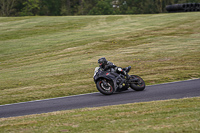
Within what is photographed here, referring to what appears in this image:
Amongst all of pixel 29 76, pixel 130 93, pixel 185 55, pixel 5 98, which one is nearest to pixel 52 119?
pixel 130 93

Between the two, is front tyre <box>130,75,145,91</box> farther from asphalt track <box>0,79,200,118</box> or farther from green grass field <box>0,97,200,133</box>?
green grass field <box>0,97,200,133</box>

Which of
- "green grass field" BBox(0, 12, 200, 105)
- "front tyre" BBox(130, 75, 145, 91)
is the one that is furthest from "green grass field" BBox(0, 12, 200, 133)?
"front tyre" BBox(130, 75, 145, 91)

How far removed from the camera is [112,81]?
12250mm

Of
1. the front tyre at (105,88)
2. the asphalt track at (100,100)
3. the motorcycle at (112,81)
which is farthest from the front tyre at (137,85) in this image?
the front tyre at (105,88)

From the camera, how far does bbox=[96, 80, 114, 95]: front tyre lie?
40.6 feet

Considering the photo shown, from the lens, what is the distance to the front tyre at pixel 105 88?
12367 mm

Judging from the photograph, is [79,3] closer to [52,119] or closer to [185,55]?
[185,55]

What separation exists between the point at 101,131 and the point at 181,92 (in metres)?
6.28

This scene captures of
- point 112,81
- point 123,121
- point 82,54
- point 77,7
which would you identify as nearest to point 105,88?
point 112,81

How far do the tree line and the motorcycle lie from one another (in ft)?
249

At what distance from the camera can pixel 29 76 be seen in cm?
1891

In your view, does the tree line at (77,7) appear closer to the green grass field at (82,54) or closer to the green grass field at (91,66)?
the green grass field at (91,66)

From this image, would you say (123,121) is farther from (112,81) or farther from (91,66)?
(91,66)

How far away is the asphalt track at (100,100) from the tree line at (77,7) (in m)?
76.1
